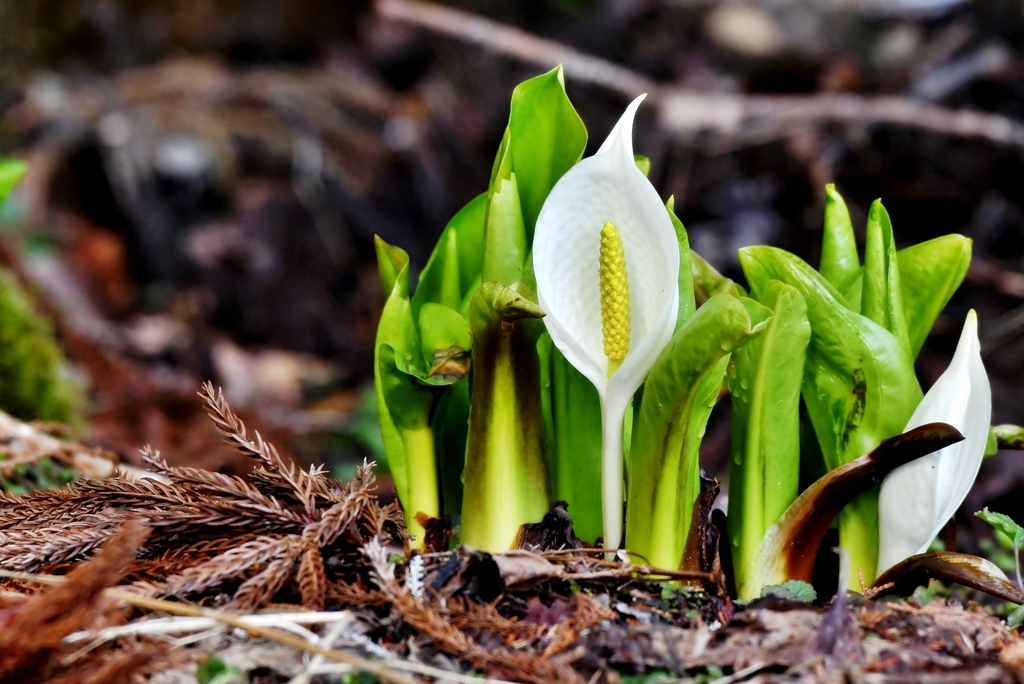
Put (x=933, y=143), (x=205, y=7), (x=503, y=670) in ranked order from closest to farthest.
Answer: (x=503, y=670) → (x=933, y=143) → (x=205, y=7)

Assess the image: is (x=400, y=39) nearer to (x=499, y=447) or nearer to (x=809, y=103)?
(x=809, y=103)

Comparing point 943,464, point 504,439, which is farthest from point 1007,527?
point 504,439

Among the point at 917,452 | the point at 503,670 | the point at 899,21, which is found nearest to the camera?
the point at 503,670

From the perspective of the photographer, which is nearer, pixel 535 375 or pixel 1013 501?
pixel 535 375

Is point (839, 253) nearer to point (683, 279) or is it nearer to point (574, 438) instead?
point (683, 279)

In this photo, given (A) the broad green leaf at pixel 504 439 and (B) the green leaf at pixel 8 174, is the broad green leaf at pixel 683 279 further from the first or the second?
(B) the green leaf at pixel 8 174

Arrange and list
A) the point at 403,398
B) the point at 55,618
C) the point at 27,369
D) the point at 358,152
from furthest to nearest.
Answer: the point at 358,152
the point at 27,369
the point at 403,398
the point at 55,618

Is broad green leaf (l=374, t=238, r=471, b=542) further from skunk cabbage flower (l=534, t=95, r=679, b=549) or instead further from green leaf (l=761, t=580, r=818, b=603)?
green leaf (l=761, t=580, r=818, b=603)

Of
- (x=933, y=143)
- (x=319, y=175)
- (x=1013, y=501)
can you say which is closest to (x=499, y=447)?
(x=1013, y=501)

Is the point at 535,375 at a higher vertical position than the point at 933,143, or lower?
lower
